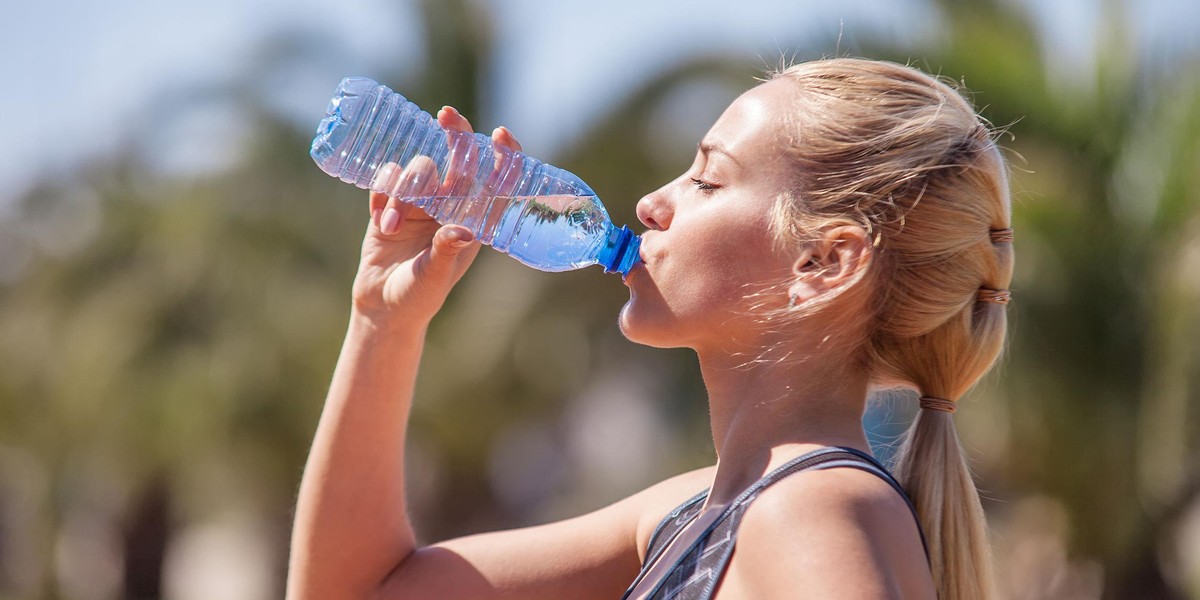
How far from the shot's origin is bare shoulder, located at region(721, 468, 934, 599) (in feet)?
5.97

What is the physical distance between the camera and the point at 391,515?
270 cm

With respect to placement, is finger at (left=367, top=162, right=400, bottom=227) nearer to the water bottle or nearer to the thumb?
the water bottle

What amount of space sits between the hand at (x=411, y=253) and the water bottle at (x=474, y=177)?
7cm

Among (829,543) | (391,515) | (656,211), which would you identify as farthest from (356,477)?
(829,543)

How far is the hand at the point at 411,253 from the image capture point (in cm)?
257

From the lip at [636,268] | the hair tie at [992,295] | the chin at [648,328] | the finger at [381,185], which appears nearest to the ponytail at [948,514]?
the hair tie at [992,295]

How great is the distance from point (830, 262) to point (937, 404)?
0.36 meters

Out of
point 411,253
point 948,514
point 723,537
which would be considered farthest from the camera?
point 411,253

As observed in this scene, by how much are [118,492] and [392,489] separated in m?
13.0

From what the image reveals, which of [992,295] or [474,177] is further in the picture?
[474,177]

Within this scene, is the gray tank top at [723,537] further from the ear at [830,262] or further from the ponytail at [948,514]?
the ear at [830,262]

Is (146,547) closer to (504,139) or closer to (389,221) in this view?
(389,221)

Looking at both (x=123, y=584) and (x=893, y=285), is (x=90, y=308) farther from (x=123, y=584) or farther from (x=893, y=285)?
(x=893, y=285)

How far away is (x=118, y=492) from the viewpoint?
14516 mm
